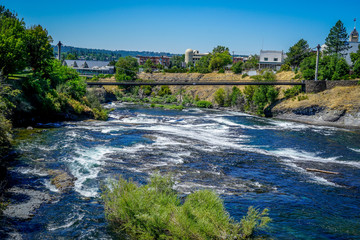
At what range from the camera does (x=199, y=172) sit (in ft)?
67.2

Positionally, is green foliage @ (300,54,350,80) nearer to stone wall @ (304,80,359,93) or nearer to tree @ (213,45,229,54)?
stone wall @ (304,80,359,93)

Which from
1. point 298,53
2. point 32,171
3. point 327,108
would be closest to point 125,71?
point 298,53

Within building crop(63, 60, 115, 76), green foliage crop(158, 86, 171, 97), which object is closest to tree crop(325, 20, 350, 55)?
green foliage crop(158, 86, 171, 97)

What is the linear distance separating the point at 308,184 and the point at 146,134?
17.8 metres

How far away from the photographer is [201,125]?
43031mm

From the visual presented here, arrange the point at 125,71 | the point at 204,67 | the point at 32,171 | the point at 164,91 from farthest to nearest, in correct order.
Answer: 1. the point at 204,67
2. the point at 125,71
3. the point at 164,91
4. the point at 32,171

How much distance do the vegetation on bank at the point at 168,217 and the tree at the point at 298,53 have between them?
80.0m

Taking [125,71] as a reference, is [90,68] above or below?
above

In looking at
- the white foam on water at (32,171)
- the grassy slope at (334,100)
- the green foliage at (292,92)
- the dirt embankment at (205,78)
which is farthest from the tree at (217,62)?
the white foam on water at (32,171)

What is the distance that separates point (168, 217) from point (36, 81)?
3160cm

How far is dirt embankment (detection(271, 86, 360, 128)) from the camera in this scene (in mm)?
47094

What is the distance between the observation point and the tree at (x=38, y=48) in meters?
40.3

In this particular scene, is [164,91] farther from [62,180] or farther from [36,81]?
[62,180]

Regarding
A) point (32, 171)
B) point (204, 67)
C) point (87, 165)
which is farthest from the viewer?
point (204, 67)
